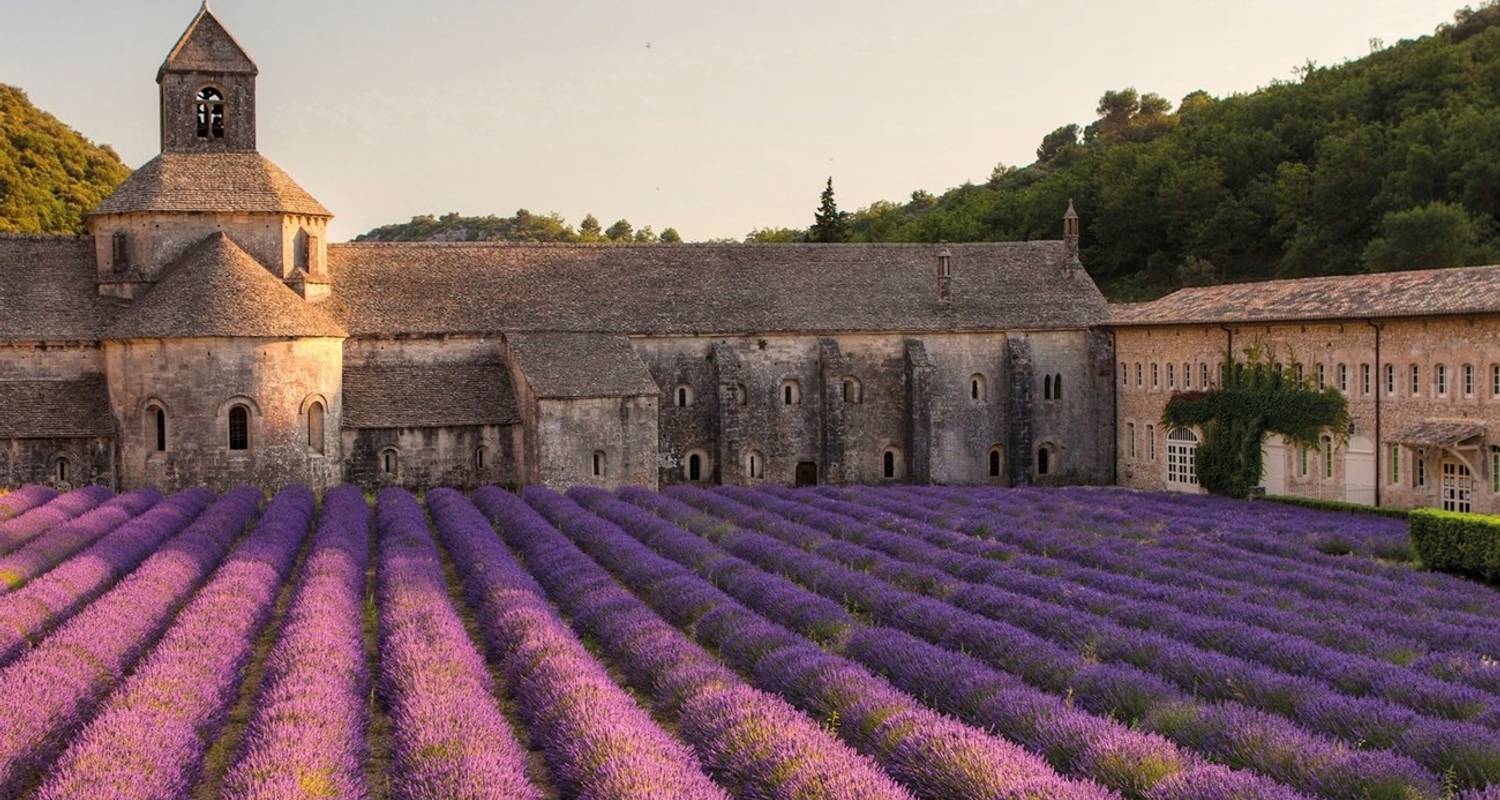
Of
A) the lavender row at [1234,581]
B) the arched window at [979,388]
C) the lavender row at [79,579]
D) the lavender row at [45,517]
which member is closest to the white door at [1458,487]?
the lavender row at [1234,581]

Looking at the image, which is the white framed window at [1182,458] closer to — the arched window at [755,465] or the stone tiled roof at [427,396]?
the arched window at [755,465]

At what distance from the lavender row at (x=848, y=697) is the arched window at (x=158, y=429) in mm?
17573

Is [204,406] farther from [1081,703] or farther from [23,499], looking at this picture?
[1081,703]

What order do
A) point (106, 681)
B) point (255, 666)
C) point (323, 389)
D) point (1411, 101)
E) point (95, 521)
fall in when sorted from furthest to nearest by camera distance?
1. point (1411, 101)
2. point (323, 389)
3. point (95, 521)
4. point (255, 666)
5. point (106, 681)

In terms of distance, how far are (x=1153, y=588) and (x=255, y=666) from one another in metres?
11.1

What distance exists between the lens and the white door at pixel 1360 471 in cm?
3117

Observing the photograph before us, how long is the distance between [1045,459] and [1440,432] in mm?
15060

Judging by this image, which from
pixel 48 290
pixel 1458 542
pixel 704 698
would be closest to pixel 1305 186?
pixel 1458 542

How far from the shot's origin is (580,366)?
37.0 m

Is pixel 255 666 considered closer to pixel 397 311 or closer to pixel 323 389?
pixel 323 389

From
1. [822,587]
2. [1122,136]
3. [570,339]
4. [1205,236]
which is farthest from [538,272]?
[1122,136]

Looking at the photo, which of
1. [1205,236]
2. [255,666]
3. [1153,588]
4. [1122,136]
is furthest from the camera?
[1122,136]

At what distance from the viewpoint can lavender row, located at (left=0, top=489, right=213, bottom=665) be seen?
50.1ft

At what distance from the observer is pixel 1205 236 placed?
6950 cm
